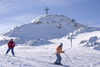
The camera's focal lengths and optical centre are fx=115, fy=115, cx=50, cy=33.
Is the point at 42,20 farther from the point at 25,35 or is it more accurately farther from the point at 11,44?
the point at 11,44

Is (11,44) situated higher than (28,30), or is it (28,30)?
(28,30)

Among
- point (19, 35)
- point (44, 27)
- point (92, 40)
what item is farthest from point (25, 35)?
point (92, 40)

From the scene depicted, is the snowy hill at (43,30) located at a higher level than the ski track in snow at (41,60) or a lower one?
higher

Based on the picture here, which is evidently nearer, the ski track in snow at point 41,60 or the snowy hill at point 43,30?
the ski track in snow at point 41,60

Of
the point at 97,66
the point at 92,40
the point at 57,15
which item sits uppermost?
the point at 57,15

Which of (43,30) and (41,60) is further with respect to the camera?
(43,30)

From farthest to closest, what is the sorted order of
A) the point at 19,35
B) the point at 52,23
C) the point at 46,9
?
1. the point at 46,9
2. the point at 52,23
3. the point at 19,35

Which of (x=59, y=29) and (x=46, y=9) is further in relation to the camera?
(x=46, y=9)

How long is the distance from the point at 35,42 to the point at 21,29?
12.1 metres

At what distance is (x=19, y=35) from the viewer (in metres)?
31.8

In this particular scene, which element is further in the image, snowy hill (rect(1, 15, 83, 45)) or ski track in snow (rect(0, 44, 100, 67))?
snowy hill (rect(1, 15, 83, 45))

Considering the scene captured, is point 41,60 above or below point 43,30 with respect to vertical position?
below

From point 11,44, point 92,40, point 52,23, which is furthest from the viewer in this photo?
point 52,23

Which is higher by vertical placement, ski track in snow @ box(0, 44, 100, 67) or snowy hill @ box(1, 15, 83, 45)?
snowy hill @ box(1, 15, 83, 45)
